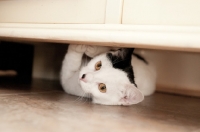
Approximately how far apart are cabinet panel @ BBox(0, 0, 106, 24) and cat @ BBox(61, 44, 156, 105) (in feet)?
0.75

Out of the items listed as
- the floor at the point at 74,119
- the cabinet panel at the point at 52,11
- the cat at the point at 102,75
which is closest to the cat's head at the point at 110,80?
the cat at the point at 102,75

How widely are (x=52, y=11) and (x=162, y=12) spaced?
46 cm

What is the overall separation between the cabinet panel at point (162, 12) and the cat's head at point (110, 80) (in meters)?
0.31

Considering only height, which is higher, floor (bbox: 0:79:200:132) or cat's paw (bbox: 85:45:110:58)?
cat's paw (bbox: 85:45:110:58)

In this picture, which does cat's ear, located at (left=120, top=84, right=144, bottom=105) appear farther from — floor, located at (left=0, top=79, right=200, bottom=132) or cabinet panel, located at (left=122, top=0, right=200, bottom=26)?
cabinet panel, located at (left=122, top=0, right=200, bottom=26)

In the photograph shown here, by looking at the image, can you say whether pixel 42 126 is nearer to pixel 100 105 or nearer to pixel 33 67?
pixel 100 105

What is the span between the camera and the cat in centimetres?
113

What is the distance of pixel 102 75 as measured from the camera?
1142 millimetres

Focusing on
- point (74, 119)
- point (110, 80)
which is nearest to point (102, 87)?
point (110, 80)

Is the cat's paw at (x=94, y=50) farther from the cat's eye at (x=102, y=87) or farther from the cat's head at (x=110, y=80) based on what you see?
the cat's eye at (x=102, y=87)

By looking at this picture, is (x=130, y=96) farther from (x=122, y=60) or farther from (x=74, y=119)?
(x=74, y=119)

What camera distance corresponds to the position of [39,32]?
1044 mm

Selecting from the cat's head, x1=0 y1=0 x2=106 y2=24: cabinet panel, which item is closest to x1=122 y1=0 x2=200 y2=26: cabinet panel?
x1=0 y1=0 x2=106 y2=24: cabinet panel

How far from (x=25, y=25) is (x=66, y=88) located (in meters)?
0.42
